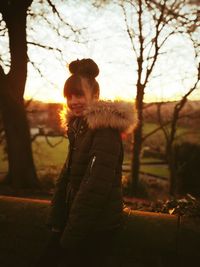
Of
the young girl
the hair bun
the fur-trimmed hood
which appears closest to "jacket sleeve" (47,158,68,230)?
the young girl

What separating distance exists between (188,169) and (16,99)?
38.2 feet

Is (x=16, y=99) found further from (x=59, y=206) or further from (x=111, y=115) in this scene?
(x=111, y=115)

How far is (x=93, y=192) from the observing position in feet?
8.38

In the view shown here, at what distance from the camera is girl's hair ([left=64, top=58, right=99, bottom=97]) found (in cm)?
293

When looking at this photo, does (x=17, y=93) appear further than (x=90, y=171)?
Yes

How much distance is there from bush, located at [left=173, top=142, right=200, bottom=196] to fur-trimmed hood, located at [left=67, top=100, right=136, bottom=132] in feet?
55.8

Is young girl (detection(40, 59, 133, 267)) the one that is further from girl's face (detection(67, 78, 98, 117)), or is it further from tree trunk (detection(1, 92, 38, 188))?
tree trunk (detection(1, 92, 38, 188))

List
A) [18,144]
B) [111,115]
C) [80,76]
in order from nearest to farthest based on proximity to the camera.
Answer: [111,115] < [80,76] < [18,144]

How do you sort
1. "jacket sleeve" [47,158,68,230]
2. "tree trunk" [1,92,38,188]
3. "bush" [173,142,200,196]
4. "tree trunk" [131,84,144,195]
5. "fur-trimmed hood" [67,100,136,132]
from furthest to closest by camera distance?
"bush" [173,142,200,196]
"tree trunk" [131,84,144,195]
"tree trunk" [1,92,38,188]
"jacket sleeve" [47,158,68,230]
"fur-trimmed hood" [67,100,136,132]

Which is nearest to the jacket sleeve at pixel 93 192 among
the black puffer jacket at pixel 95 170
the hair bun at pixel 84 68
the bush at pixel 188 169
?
the black puffer jacket at pixel 95 170

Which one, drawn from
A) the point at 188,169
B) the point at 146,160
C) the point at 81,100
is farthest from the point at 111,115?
the point at 146,160

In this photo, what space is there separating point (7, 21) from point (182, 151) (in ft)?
43.1

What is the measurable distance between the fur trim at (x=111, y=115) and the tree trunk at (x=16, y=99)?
850cm

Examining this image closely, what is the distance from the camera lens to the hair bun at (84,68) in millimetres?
2975
